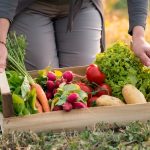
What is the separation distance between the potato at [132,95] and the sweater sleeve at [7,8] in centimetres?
82

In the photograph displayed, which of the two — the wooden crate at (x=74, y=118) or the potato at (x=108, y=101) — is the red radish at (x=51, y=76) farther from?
the wooden crate at (x=74, y=118)

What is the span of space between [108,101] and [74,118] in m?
0.26

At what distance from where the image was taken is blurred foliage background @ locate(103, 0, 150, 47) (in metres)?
7.87

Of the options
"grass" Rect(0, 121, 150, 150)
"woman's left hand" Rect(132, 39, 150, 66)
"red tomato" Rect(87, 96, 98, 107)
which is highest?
"woman's left hand" Rect(132, 39, 150, 66)

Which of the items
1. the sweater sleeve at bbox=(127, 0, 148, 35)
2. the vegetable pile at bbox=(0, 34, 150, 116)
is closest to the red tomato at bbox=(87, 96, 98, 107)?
the vegetable pile at bbox=(0, 34, 150, 116)

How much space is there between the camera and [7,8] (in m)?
3.67

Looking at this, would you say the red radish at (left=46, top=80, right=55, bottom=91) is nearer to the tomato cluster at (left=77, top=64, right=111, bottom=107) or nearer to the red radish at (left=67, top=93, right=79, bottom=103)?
the tomato cluster at (left=77, top=64, right=111, bottom=107)

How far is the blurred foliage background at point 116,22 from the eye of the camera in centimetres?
787

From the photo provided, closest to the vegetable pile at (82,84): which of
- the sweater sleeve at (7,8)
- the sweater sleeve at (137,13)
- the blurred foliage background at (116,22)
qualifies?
the sweater sleeve at (7,8)

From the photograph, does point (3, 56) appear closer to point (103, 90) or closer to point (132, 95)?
point (103, 90)

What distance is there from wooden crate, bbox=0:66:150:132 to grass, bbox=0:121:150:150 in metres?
0.09

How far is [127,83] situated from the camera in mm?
3393

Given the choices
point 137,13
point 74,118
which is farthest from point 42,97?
point 137,13

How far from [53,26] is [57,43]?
12 cm
